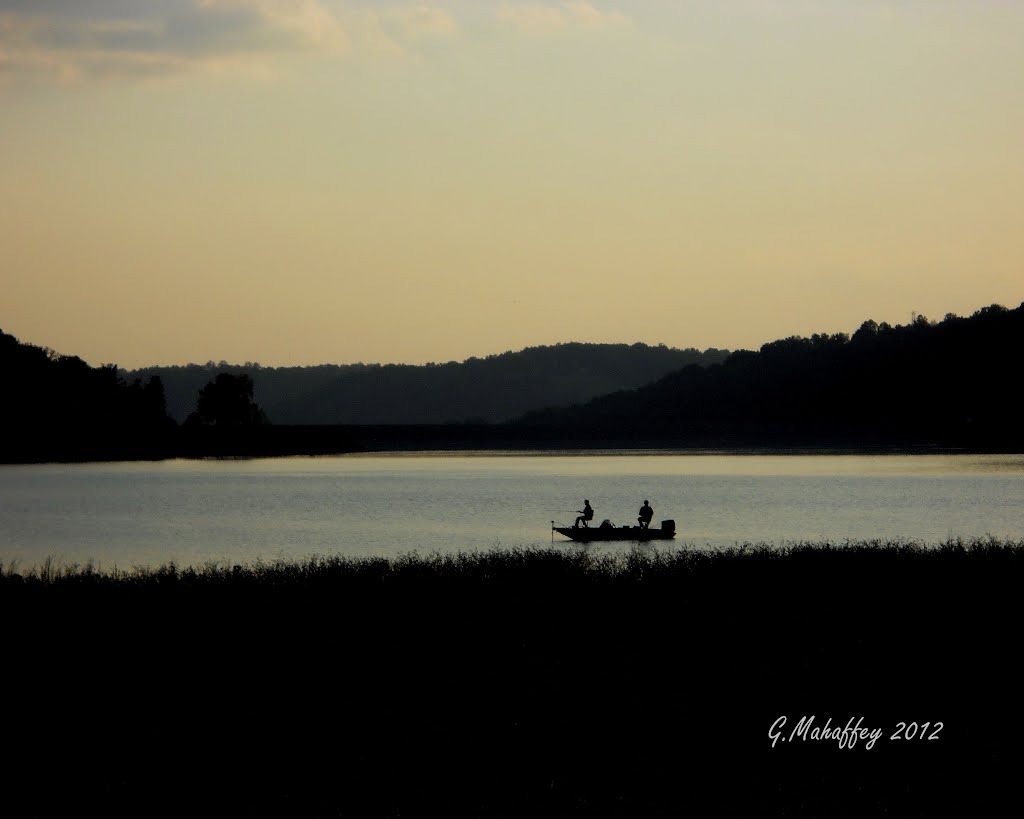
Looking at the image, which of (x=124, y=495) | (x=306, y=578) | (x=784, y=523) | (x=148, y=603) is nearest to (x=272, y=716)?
(x=148, y=603)

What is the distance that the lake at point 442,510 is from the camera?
215 feet

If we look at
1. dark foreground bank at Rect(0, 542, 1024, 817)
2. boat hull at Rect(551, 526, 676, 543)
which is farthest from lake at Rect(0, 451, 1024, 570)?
dark foreground bank at Rect(0, 542, 1024, 817)

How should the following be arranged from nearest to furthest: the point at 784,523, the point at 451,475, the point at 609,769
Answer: the point at 609,769, the point at 784,523, the point at 451,475

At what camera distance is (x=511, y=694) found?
2155 cm

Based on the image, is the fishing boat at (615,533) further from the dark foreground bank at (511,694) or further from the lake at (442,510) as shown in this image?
the dark foreground bank at (511,694)

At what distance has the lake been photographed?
65.5 metres

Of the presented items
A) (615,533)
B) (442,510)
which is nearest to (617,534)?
(615,533)

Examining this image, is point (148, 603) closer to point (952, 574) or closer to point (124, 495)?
point (952, 574)

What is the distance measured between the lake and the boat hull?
3.88 feet

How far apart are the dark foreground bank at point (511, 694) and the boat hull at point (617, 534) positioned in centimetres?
2903

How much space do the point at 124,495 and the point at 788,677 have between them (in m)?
109

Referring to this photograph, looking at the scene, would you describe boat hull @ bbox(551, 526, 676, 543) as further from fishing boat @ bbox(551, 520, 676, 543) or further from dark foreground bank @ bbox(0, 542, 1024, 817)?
dark foreground bank @ bbox(0, 542, 1024, 817)

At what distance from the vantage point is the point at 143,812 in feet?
54.8

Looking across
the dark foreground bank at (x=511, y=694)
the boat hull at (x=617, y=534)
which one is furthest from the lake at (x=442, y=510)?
the dark foreground bank at (x=511, y=694)
